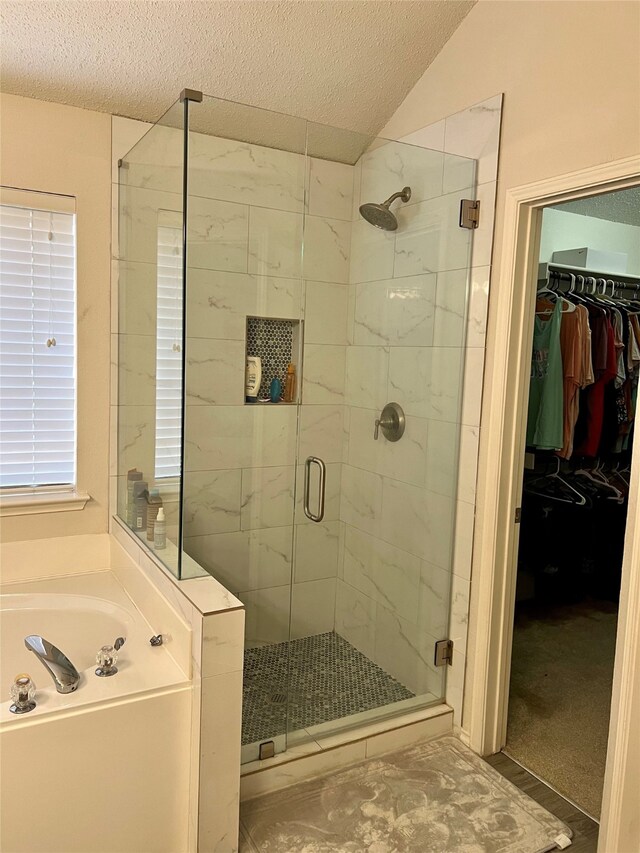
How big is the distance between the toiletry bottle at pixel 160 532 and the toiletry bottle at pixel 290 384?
2.04ft

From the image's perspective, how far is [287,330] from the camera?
2510 mm

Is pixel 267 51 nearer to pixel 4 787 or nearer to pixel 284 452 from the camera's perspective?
pixel 284 452

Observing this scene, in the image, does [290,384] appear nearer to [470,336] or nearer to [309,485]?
[309,485]

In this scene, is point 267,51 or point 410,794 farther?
point 267,51

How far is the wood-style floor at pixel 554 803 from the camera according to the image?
2.14 metres

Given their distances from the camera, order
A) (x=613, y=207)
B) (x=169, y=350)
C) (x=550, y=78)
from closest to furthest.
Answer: (x=550, y=78) < (x=169, y=350) < (x=613, y=207)

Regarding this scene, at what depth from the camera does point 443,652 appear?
2.70m

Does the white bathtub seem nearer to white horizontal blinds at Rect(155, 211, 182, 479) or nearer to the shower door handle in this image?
white horizontal blinds at Rect(155, 211, 182, 479)

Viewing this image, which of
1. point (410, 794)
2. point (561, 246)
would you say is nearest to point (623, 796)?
point (410, 794)

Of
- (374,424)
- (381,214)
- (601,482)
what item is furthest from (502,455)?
(601,482)

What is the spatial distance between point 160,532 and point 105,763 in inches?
30.1

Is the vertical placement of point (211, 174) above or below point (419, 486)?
above

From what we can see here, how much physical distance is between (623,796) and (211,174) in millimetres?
2296

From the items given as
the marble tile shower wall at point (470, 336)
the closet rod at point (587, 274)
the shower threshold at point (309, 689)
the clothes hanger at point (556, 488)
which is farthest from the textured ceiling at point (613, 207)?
the shower threshold at point (309, 689)
